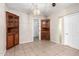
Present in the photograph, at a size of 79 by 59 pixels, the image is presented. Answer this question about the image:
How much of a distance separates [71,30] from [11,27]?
128 inches

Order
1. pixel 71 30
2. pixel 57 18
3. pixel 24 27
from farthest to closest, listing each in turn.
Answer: pixel 24 27, pixel 57 18, pixel 71 30

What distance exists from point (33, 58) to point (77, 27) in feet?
14.6

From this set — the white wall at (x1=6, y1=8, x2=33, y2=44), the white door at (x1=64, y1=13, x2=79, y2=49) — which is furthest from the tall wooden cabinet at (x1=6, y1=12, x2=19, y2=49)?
the white door at (x1=64, y1=13, x2=79, y2=49)

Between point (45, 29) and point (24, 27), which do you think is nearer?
point (24, 27)

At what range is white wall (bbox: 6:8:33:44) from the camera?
A: 7.00 meters

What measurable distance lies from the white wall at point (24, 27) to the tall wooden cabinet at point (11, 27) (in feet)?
1.42

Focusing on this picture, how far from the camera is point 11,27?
5977 millimetres

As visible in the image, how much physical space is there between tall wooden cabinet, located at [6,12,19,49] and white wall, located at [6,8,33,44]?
1.42ft

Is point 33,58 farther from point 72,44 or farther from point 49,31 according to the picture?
point 49,31

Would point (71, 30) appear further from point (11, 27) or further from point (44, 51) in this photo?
point (11, 27)

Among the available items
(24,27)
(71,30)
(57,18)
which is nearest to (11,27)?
(24,27)

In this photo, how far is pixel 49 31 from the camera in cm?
857

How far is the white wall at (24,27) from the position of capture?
23.0 ft

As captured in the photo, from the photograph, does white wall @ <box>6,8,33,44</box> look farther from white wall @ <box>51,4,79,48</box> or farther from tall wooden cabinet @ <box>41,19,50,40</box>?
white wall @ <box>51,4,79,48</box>
